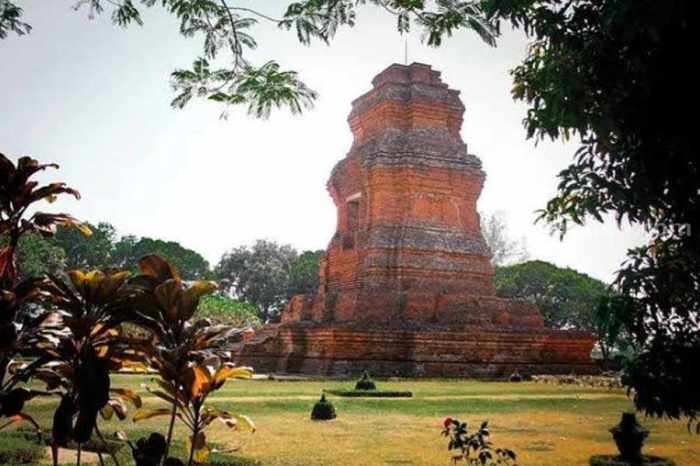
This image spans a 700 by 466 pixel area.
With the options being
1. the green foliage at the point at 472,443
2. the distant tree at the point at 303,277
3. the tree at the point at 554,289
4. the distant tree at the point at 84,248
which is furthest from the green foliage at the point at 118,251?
the green foliage at the point at 472,443

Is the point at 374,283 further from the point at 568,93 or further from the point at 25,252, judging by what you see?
the point at 25,252

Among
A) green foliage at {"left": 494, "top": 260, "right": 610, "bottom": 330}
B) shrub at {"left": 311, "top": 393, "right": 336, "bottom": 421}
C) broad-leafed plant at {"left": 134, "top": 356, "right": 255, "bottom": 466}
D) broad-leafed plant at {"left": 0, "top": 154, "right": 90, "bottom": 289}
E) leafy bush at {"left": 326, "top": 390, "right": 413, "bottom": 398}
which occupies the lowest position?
shrub at {"left": 311, "top": 393, "right": 336, "bottom": 421}

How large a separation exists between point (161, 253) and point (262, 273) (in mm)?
10100

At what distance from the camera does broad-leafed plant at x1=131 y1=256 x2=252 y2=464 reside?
3463 millimetres

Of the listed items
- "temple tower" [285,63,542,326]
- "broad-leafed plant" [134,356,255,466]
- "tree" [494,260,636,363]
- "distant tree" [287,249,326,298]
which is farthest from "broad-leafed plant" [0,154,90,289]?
"distant tree" [287,249,326,298]

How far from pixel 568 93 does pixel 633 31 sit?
768 millimetres

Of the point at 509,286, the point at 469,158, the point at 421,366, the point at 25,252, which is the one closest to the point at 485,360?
the point at 421,366

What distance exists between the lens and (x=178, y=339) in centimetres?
357

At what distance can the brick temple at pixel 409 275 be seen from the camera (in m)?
20.5

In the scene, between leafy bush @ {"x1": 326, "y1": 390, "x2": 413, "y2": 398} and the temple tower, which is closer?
leafy bush @ {"x1": 326, "y1": 390, "x2": 413, "y2": 398}

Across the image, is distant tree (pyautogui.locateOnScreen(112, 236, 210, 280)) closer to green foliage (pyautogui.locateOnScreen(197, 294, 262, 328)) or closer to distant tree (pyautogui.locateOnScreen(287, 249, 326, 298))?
distant tree (pyautogui.locateOnScreen(287, 249, 326, 298))

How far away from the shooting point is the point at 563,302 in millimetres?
48000

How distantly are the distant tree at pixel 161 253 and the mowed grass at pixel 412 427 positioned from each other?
45654 millimetres

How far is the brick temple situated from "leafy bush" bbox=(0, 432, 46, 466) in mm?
13477
